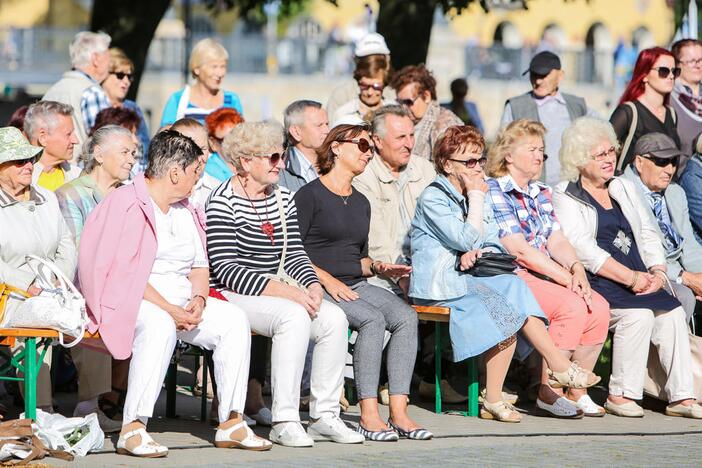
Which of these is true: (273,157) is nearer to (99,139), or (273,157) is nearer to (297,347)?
(99,139)

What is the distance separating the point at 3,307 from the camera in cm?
743

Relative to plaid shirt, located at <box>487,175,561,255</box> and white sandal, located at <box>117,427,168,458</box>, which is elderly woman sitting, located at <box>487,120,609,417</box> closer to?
plaid shirt, located at <box>487,175,561,255</box>

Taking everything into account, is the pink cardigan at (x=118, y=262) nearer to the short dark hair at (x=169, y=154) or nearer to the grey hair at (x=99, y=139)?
the short dark hair at (x=169, y=154)

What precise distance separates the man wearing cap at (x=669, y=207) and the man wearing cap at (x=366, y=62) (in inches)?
82.9

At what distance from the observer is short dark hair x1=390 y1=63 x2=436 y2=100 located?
11086 mm

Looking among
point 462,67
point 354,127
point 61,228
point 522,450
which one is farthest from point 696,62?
point 462,67

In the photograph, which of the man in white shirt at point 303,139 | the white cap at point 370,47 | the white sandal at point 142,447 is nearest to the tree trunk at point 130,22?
the white cap at point 370,47

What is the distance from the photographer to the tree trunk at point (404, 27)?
17266mm

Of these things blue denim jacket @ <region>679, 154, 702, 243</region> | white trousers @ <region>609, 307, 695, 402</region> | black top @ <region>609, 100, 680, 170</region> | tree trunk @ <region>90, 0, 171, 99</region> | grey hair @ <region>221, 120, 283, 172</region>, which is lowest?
white trousers @ <region>609, 307, 695, 402</region>

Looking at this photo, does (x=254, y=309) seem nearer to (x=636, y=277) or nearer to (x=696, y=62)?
(x=636, y=277)

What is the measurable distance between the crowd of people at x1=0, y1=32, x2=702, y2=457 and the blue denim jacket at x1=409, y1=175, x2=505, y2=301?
12 mm

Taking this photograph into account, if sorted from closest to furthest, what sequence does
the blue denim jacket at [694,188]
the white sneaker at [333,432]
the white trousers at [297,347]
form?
the white trousers at [297,347] → the white sneaker at [333,432] → the blue denim jacket at [694,188]

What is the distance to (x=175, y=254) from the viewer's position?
7.88 m

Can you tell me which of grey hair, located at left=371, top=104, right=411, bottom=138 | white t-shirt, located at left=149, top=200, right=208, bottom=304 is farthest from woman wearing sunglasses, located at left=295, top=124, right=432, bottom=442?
white t-shirt, located at left=149, top=200, right=208, bottom=304
